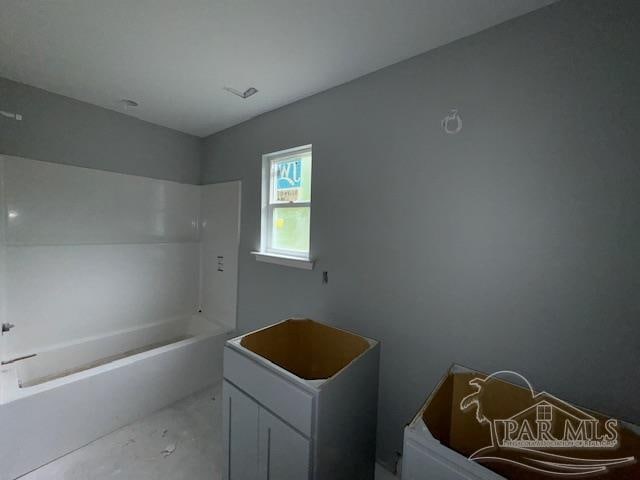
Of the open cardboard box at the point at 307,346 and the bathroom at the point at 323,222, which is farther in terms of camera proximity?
the open cardboard box at the point at 307,346

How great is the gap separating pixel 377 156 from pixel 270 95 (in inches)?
38.1

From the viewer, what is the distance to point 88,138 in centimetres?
210

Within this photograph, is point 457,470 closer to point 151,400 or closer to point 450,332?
point 450,332

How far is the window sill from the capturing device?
1802 millimetres

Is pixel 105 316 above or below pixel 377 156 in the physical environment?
below

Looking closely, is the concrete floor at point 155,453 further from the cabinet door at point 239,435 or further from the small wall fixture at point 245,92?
the small wall fixture at point 245,92

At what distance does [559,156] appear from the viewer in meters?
1.01

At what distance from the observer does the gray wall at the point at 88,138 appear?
5.90 feet

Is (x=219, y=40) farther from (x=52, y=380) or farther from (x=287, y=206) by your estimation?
(x=52, y=380)

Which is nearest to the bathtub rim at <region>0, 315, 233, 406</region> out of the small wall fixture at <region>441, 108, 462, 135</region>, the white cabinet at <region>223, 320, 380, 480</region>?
the white cabinet at <region>223, 320, 380, 480</region>

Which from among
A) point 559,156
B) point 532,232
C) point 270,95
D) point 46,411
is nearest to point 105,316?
point 46,411

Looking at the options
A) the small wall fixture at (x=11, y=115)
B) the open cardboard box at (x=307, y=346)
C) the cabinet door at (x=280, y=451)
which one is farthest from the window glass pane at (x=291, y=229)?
the small wall fixture at (x=11, y=115)

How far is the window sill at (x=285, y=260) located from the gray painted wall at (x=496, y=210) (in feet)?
0.34

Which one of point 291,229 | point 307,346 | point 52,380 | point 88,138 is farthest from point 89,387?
point 88,138
